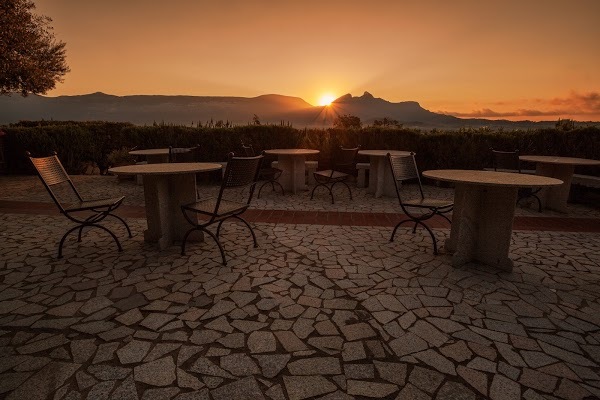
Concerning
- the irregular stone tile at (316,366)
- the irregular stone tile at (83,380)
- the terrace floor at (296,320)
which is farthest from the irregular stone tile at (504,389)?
the irregular stone tile at (83,380)

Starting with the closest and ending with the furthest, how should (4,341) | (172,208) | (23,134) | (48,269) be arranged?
(4,341) → (48,269) → (172,208) → (23,134)

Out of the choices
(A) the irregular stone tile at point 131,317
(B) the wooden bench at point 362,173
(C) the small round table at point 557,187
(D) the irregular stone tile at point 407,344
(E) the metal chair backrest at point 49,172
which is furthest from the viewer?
(B) the wooden bench at point 362,173

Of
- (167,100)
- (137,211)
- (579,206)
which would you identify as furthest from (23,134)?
(167,100)

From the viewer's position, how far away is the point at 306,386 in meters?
1.98

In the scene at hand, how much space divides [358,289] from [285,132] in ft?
26.2

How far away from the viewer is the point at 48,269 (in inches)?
142

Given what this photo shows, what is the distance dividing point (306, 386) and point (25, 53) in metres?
15.5

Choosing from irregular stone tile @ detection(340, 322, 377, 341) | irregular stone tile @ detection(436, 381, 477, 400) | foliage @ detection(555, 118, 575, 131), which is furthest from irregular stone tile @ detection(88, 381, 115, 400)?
foliage @ detection(555, 118, 575, 131)

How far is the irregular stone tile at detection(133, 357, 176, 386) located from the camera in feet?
6.57

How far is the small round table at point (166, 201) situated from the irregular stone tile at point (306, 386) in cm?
280

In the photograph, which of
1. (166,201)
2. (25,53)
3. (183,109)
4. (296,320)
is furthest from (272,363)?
(183,109)

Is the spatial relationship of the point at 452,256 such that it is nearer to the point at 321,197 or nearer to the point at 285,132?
the point at 321,197

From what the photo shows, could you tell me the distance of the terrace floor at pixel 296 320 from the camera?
2.00 m

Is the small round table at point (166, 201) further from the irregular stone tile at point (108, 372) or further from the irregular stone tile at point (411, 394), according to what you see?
the irregular stone tile at point (411, 394)
